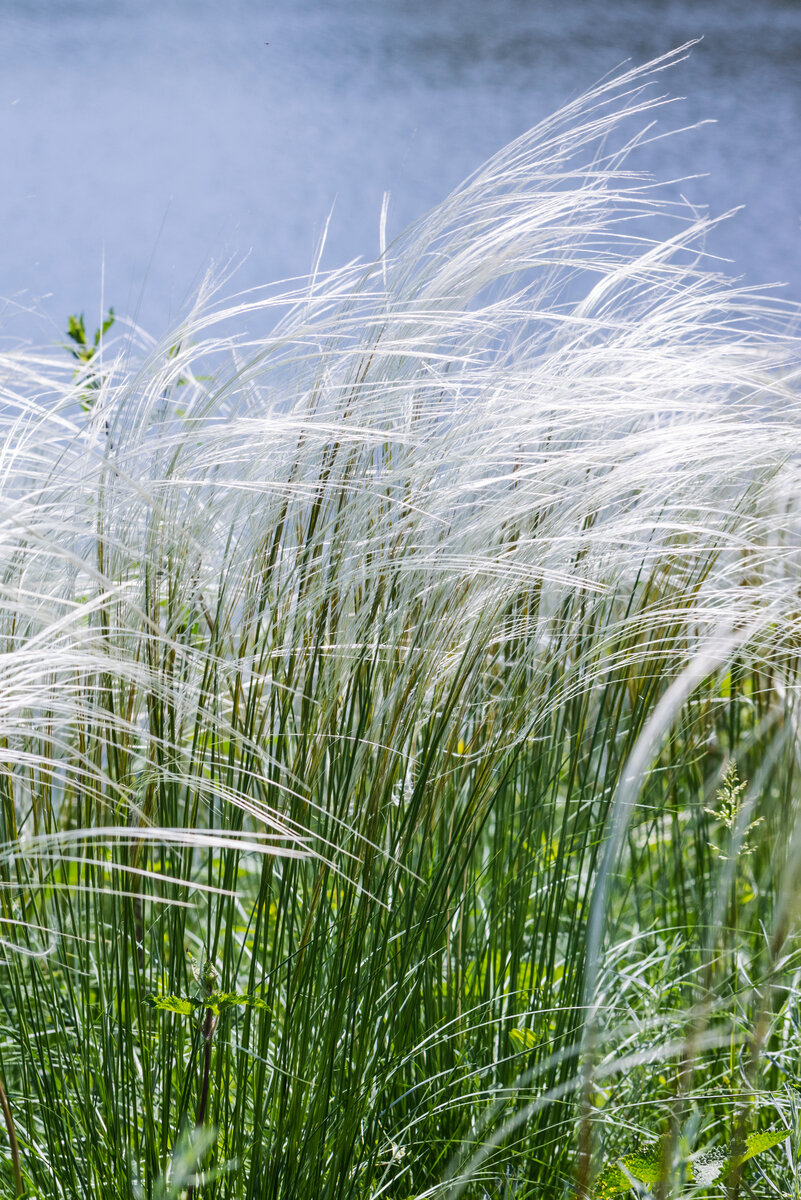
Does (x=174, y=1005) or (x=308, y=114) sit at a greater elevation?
(x=308, y=114)

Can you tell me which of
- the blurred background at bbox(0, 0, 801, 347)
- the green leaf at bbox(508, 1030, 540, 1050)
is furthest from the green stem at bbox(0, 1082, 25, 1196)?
the blurred background at bbox(0, 0, 801, 347)

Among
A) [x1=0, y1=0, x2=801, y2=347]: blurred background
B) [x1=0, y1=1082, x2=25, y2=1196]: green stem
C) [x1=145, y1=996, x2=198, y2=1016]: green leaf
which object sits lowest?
[x1=0, y1=1082, x2=25, y2=1196]: green stem

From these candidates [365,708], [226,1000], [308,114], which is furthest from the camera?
[308,114]

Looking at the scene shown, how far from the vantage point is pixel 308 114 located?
356 cm

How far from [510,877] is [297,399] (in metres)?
0.39

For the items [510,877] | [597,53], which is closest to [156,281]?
[597,53]

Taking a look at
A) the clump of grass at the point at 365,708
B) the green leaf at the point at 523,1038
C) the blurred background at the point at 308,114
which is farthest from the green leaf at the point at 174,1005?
the blurred background at the point at 308,114

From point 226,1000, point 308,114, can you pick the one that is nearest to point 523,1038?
→ point 226,1000

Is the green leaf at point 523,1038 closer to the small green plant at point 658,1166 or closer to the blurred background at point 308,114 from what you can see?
the small green plant at point 658,1166

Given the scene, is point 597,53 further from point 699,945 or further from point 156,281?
point 699,945

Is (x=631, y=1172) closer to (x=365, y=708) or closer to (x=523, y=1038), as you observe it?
(x=523, y=1038)

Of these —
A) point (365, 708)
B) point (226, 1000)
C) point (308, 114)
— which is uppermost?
point (308, 114)

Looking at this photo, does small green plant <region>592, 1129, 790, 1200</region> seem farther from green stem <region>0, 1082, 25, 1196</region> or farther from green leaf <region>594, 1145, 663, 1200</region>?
green stem <region>0, 1082, 25, 1196</region>

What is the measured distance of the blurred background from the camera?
3406 millimetres
